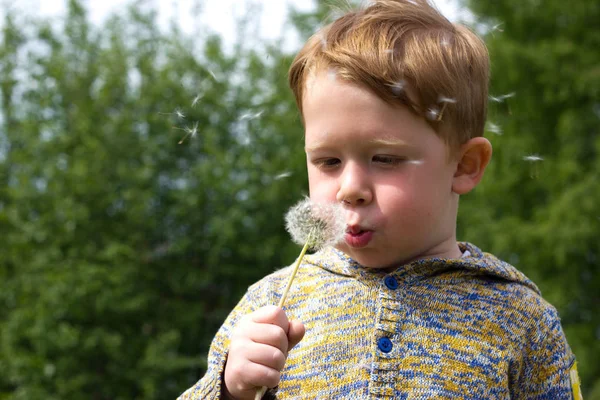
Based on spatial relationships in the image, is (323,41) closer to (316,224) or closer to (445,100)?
(445,100)

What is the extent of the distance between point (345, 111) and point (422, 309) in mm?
561

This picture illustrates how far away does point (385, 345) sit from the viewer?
184cm

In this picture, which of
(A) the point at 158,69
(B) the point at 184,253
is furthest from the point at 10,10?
(B) the point at 184,253

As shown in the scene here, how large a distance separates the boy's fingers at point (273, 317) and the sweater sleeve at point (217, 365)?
0.19m

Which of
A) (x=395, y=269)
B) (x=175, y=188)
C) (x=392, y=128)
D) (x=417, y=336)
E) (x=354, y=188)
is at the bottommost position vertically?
(x=175, y=188)

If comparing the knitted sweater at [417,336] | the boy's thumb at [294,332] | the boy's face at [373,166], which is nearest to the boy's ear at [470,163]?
the boy's face at [373,166]

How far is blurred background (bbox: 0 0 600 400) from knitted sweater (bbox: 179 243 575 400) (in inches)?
249

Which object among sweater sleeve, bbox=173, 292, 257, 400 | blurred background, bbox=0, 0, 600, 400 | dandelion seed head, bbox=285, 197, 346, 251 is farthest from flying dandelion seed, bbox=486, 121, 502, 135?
blurred background, bbox=0, 0, 600, 400

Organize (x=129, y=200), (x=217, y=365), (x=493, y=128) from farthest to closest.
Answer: (x=129, y=200) → (x=493, y=128) → (x=217, y=365)

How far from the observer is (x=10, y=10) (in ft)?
33.2

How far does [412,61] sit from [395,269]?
553mm

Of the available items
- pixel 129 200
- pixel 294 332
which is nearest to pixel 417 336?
pixel 294 332

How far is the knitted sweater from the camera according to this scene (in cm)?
183

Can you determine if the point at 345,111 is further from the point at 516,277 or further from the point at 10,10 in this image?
the point at 10,10
